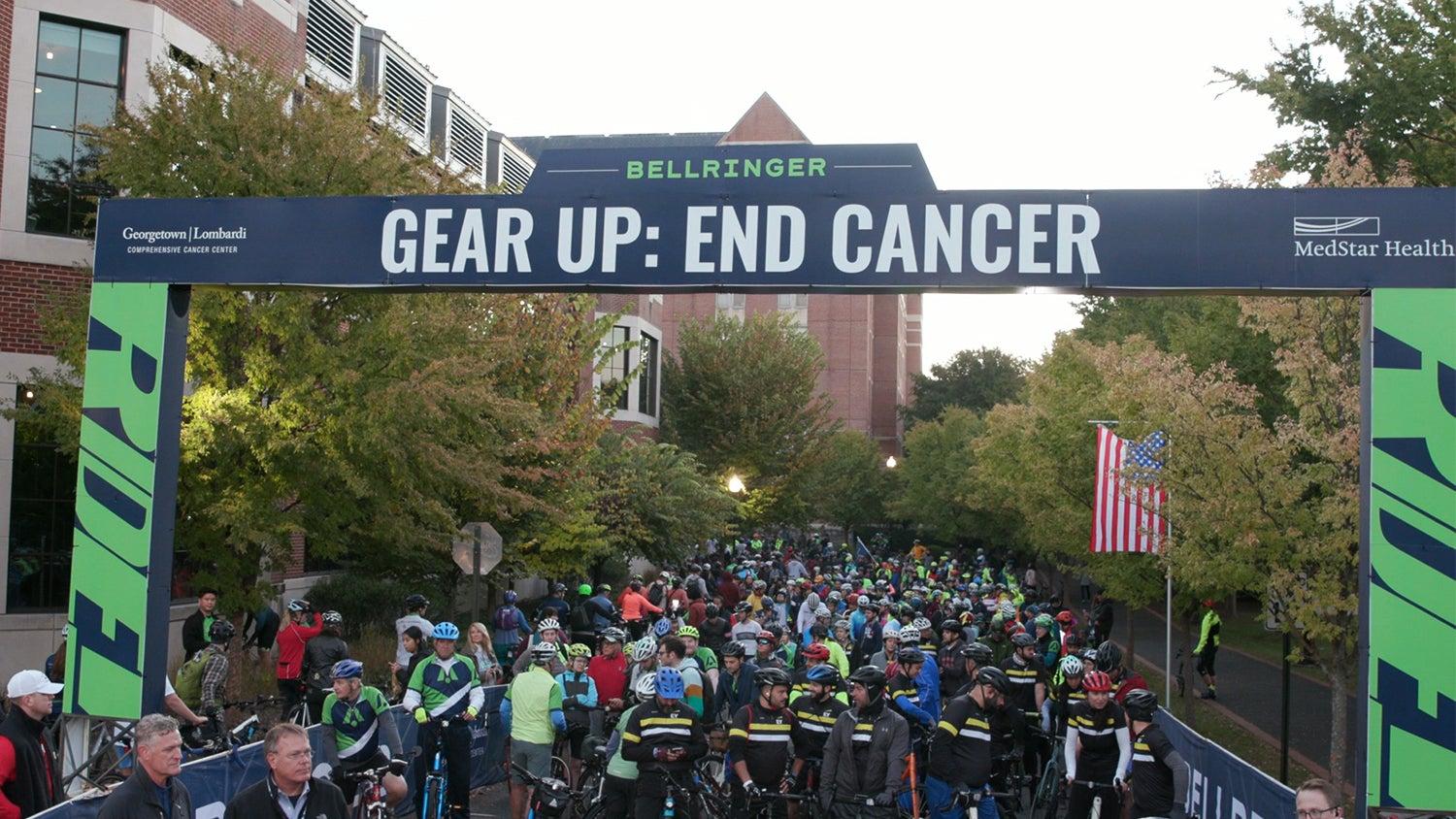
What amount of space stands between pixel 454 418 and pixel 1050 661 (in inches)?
317

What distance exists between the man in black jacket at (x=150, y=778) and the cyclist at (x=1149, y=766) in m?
6.61

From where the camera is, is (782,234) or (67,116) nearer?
(782,234)

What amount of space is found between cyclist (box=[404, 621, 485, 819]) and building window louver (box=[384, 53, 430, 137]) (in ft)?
73.3

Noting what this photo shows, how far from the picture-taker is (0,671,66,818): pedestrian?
23.6 ft

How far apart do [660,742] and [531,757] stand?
2.22m

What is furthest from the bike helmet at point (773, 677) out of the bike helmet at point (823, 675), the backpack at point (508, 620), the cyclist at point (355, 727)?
the backpack at point (508, 620)

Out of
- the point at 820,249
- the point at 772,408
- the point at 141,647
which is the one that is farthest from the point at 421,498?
the point at 772,408

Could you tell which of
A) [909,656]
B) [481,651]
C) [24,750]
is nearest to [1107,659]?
[909,656]

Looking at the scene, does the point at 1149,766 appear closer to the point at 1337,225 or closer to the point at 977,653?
the point at 977,653

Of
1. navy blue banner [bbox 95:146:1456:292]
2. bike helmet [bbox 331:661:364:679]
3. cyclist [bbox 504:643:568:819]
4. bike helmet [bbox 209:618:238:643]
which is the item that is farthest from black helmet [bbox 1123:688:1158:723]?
bike helmet [bbox 209:618:238:643]

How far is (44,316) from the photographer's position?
15438 millimetres

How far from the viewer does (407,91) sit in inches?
1309

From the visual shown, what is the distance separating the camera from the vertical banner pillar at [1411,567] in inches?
321

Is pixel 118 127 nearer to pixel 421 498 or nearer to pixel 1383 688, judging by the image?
pixel 421 498
